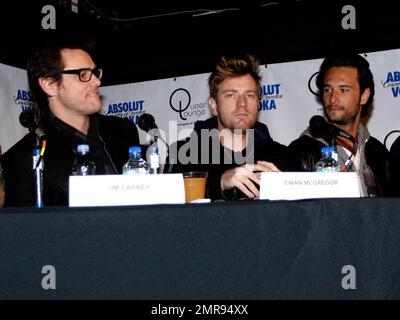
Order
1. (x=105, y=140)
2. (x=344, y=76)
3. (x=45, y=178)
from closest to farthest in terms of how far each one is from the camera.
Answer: (x=45, y=178) → (x=105, y=140) → (x=344, y=76)

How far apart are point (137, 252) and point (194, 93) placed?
11.5 feet

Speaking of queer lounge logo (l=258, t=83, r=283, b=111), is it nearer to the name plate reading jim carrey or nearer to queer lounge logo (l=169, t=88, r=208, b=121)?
queer lounge logo (l=169, t=88, r=208, b=121)

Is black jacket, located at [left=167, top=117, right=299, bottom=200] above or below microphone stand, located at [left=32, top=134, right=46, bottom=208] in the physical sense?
above

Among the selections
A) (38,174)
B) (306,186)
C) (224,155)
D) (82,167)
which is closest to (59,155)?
(82,167)

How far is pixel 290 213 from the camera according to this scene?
1308 millimetres

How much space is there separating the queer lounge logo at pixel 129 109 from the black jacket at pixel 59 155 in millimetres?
2095

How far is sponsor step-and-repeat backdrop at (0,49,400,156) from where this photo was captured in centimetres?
411

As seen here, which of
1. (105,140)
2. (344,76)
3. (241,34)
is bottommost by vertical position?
(105,140)

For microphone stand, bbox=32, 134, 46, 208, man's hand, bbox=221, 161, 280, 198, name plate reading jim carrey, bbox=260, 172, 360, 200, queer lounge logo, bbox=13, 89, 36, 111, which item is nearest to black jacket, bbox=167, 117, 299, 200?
man's hand, bbox=221, 161, 280, 198

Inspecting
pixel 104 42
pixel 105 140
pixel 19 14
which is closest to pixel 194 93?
pixel 104 42

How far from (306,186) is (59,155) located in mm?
1199

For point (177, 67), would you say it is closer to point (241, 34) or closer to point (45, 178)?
point (241, 34)

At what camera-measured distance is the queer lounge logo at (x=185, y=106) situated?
467cm

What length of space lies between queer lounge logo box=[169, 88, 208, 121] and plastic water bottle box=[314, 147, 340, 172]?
2620 millimetres
